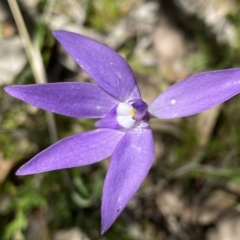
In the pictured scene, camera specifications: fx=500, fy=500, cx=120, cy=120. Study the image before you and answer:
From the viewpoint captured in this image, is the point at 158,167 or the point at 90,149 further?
the point at 158,167

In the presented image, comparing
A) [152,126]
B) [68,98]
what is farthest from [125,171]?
[152,126]

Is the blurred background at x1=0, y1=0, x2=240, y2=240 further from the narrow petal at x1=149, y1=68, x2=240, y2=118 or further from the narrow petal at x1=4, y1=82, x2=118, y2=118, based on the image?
the narrow petal at x1=149, y1=68, x2=240, y2=118

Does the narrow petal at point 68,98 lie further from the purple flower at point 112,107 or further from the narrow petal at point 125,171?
the narrow petal at point 125,171

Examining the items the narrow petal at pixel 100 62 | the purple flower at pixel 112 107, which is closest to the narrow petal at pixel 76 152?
the purple flower at pixel 112 107

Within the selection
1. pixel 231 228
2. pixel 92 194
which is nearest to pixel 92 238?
pixel 92 194

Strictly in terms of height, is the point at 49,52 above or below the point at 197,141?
above

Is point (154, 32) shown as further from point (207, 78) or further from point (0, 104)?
point (207, 78)

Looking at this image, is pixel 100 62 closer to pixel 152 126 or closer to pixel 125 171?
pixel 125 171

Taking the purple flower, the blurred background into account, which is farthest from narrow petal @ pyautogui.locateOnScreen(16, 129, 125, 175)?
the blurred background

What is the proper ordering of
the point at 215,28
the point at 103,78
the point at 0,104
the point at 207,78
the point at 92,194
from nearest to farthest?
the point at 207,78, the point at 103,78, the point at 92,194, the point at 0,104, the point at 215,28
